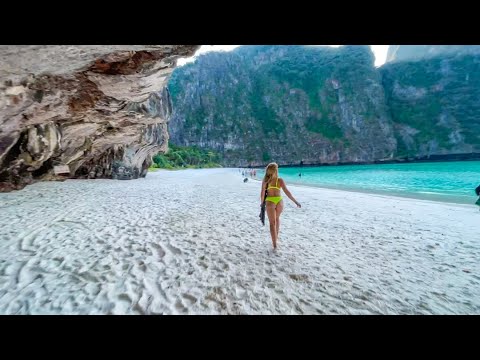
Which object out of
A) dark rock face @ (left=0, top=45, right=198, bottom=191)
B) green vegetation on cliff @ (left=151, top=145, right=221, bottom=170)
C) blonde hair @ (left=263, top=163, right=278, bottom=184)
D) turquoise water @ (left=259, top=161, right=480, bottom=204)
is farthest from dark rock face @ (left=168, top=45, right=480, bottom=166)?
blonde hair @ (left=263, top=163, right=278, bottom=184)

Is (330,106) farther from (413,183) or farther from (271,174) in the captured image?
(271,174)

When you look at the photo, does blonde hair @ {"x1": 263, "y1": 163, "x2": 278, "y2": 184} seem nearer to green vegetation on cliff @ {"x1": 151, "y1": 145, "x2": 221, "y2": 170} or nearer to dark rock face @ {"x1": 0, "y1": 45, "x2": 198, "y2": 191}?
dark rock face @ {"x1": 0, "y1": 45, "x2": 198, "y2": 191}

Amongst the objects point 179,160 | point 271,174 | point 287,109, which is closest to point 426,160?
point 287,109

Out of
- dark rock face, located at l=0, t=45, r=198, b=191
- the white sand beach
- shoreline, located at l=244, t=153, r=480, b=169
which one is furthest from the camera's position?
shoreline, located at l=244, t=153, r=480, b=169

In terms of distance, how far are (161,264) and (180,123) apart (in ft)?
366

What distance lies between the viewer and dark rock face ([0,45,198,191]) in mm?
5410

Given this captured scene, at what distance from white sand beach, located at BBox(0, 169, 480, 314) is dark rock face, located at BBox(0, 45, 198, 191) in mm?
3194

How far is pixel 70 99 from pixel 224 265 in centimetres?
912

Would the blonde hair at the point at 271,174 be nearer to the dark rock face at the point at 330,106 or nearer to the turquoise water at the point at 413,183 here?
the turquoise water at the point at 413,183

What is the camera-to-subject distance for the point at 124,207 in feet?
25.7

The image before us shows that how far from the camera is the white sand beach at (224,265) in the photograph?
280 centimetres
